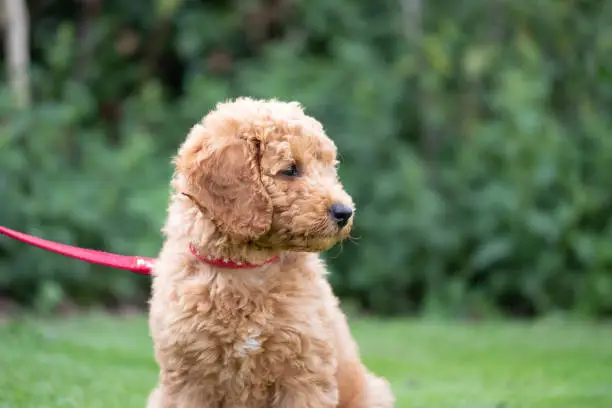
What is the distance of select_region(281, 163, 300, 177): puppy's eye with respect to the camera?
194 inches

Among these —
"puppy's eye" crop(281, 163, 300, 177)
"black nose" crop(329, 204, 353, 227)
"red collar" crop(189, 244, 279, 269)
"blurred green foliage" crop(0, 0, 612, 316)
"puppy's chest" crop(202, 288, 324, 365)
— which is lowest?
"puppy's chest" crop(202, 288, 324, 365)

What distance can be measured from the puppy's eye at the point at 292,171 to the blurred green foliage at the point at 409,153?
9.94 metres

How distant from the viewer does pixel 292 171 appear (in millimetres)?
4934

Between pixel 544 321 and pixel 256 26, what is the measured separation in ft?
28.3

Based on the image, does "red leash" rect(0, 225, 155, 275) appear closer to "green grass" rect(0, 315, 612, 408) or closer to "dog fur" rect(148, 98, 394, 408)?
"dog fur" rect(148, 98, 394, 408)

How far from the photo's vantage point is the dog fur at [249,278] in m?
4.79

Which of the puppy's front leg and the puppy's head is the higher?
the puppy's head

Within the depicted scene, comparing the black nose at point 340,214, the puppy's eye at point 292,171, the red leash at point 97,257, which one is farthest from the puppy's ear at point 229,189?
the red leash at point 97,257

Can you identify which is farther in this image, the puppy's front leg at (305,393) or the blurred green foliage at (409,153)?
the blurred green foliage at (409,153)

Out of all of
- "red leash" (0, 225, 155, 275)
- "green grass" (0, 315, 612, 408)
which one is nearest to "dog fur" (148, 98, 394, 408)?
"red leash" (0, 225, 155, 275)

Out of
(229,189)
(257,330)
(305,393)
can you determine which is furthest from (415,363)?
(229,189)

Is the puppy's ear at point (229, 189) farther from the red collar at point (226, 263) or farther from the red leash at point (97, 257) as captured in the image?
the red leash at point (97, 257)

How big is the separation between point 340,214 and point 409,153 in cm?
1140

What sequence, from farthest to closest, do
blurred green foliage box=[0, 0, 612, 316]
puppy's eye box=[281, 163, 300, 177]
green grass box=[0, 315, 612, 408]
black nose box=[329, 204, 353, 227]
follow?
blurred green foliage box=[0, 0, 612, 316] < green grass box=[0, 315, 612, 408] < puppy's eye box=[281, 163, 300, 177] < black nose box=[329, 204, 353, 227]
